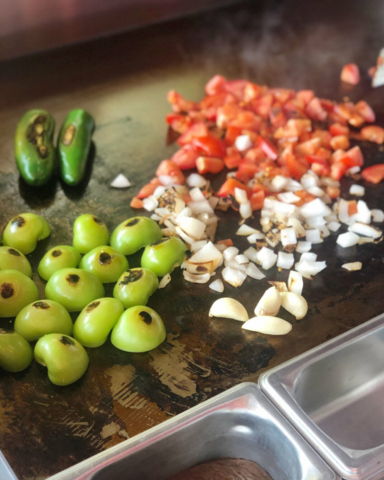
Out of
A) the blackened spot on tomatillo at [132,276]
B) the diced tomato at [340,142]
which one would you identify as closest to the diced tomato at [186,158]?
the diced tomato at [340,142]

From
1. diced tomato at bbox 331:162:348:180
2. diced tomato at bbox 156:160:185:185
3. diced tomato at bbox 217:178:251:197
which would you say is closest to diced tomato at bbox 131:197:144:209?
diced tomato at bbox 156:160:185:185

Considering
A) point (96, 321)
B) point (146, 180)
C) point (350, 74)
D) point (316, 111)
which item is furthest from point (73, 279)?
point (350, 74)

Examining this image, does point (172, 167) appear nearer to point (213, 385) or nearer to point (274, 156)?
point (274, 156)

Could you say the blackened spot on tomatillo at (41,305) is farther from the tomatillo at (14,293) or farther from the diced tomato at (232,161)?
the diced tomato at (232,161)

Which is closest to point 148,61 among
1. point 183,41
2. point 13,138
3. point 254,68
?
point 183,41

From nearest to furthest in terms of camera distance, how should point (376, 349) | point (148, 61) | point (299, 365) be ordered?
1. point (299, 365)
2. point (376, 349)
3. point (148, 61)

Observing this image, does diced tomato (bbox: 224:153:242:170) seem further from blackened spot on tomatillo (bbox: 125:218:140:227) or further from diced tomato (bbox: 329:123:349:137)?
blackened spot on tomatillo (bbox: 125:218:140:227)
